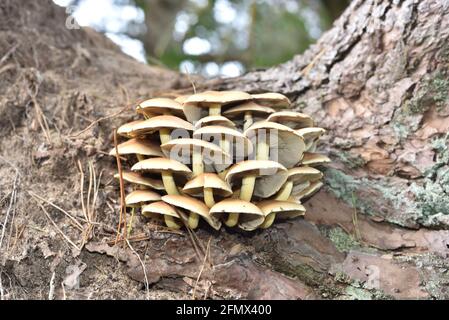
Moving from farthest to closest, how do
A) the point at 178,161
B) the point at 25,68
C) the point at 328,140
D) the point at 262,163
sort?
the point at 25,68, the point at 328,140, the point at 178,161, the point at 262,163

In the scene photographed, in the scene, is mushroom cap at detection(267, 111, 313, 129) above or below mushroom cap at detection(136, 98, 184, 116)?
below

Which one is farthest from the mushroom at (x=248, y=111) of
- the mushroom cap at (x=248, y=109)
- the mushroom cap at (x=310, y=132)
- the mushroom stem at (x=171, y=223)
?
the mushroom stem at (x=171, y=223)

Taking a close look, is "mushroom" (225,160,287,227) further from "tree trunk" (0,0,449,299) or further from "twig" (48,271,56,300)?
"twig" (48,271,56,300)

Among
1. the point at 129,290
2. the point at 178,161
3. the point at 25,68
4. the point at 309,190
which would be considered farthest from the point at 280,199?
the point at 25,68

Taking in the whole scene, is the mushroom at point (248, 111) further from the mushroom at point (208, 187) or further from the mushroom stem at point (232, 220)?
the mushroom stem at point (232, 220)

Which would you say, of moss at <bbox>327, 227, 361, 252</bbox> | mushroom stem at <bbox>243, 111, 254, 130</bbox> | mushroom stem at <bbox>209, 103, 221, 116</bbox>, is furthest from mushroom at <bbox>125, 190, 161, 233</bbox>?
moss at <bbox>327, 227, 361, 252</bbox>

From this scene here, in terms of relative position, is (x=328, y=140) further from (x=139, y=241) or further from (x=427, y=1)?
(x=139, y=241)
